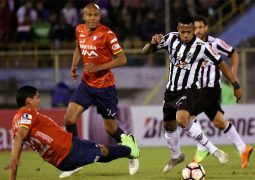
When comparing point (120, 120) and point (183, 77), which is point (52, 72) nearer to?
point (120, 120)

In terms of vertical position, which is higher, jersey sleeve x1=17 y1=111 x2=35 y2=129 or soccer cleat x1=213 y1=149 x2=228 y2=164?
jersey sleeve x1=17 y1=111 x2=35 y2=129

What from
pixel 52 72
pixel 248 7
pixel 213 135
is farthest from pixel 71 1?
pixel 213 135

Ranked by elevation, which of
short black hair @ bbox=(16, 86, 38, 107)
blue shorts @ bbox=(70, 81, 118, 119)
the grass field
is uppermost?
short black hair @ bbox=(16, 86, 38, 107)

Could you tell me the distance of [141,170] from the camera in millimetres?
11914

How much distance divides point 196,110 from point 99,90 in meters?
1.43

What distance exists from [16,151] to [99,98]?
292cm

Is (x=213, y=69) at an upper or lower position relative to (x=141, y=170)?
upper

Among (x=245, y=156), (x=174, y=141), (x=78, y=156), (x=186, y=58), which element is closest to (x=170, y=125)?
(x=174, y=141)

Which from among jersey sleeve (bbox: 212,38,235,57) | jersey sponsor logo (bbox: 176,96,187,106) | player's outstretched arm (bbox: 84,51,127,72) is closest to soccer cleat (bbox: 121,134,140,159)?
jersey sponsor logo (bbox: 176,96,187,106)

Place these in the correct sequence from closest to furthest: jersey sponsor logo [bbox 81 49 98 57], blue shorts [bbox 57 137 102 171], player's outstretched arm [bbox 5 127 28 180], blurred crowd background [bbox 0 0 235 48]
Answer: player's outstretched arm [bbox 5 127 28 180] → blue shorts [bbox 57 137 102 171] → jersey sponsor logo [bbox 81 49 98 57] → blurred crowd background [bbox 0 0 235 48]

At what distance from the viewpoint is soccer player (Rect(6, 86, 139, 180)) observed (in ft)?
30.6

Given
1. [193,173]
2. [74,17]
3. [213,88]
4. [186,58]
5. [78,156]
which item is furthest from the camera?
[74,17]

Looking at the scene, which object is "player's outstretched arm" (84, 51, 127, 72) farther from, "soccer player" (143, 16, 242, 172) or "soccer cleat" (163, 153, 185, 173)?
"soccer cleat" (163, 153, 185, 173)

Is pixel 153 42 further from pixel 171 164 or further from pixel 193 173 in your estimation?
pixel 193 173
